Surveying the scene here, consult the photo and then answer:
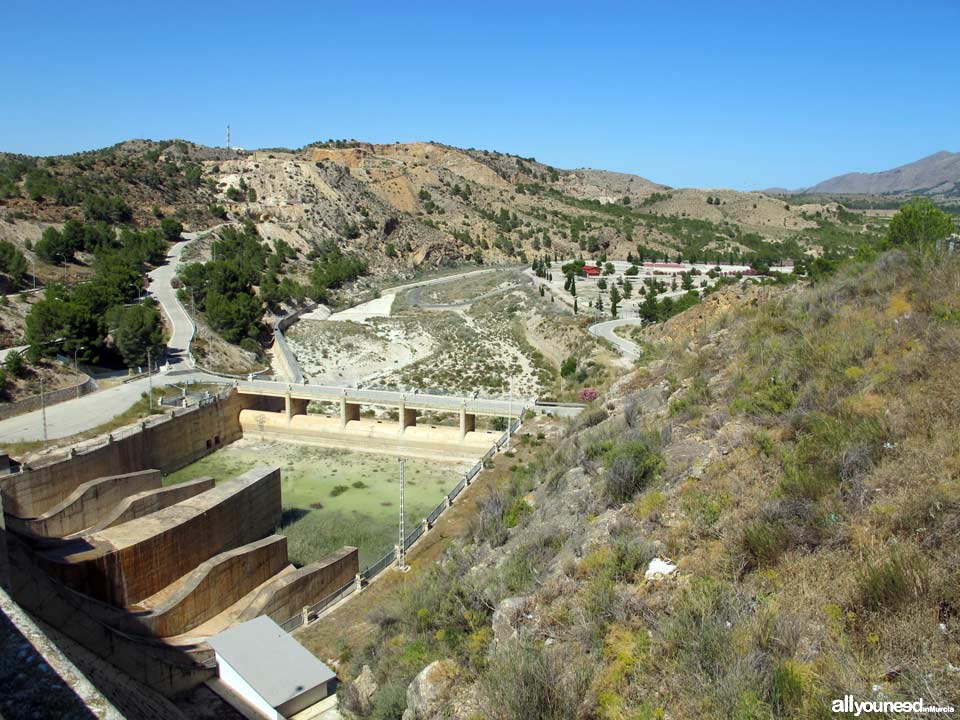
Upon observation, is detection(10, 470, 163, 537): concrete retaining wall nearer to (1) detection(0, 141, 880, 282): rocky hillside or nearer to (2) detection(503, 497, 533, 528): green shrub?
(2) detection(503, 497, 533, 528): green shrub

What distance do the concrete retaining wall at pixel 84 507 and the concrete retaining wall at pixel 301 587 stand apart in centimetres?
817

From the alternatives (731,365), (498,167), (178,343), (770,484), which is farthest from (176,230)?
(498,167)

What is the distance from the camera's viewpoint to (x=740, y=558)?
26.2 ft

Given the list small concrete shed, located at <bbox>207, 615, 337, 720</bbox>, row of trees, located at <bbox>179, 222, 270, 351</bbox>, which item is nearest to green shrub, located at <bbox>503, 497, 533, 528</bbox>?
small concrete shed, located at <bbox>207, 615, 337, 720</bbox>

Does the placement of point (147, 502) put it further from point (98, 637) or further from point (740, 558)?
point (740, 558)

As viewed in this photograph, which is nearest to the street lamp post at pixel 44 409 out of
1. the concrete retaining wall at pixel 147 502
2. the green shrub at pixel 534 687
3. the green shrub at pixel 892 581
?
the concrete retaining wall at pixel 147 502

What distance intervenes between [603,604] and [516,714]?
1.87 metres

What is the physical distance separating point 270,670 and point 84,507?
44.1 ft

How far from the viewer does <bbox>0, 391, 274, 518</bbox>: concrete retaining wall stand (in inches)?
925

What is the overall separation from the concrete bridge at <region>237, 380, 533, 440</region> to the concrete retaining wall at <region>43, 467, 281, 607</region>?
9.30 metres

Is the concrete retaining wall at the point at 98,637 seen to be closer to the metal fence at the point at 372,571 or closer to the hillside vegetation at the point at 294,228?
the metal fence at the point at 372,571

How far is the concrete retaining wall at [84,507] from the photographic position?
22.0 metres

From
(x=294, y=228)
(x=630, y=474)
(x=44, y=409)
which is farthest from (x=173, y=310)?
(x=630, y=474)

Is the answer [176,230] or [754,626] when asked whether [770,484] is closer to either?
[754,626]
